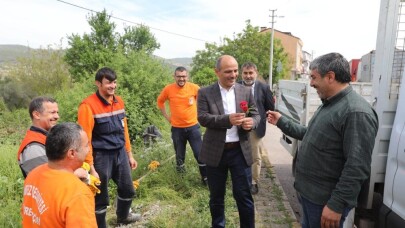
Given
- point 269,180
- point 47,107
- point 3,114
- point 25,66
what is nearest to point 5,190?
point 47,107

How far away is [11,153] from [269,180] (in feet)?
16.5

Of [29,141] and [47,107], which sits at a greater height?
[47,107]

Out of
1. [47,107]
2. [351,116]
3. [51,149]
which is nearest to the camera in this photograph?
[51,149]

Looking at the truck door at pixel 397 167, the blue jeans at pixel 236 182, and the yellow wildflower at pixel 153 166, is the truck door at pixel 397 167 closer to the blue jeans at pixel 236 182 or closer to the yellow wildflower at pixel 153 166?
the blue jeans at pixel 236 182

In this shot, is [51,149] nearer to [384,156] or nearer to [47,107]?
[47,107]

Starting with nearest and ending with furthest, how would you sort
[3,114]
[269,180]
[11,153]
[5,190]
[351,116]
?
1. [351,116]
2. [5,190]
3. [269,180]
4. [11,153]
5. [3,114]

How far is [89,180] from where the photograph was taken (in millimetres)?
2062

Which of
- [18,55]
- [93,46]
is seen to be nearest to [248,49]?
[93,46]

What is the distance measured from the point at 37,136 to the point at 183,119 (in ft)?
9.51

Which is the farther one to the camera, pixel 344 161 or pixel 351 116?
pixel 344 161

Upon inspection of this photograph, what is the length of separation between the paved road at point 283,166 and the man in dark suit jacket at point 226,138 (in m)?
1.49

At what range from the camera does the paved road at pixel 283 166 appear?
4.68 metres

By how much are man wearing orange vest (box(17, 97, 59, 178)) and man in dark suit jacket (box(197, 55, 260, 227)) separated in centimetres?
132

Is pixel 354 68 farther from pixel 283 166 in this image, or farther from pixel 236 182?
pixel 236 182
